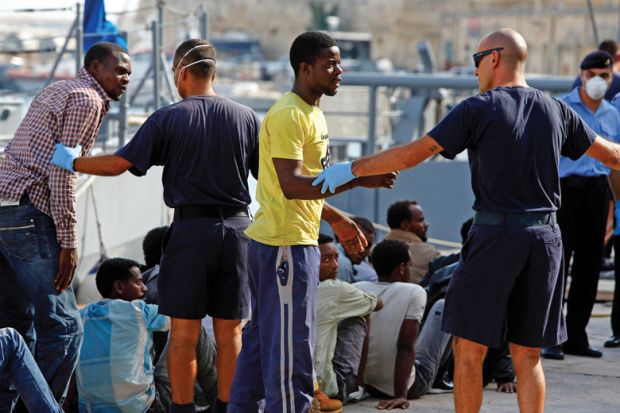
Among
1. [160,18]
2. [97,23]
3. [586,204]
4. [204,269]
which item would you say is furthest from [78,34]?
[204,269]

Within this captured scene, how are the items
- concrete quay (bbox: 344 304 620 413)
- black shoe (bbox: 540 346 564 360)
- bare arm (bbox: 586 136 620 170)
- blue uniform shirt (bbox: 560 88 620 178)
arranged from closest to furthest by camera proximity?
bare arm (bbox: 586 136 620 170)
concrete quay (bbox: 344 304 620 413)
blue uniform shirt (bbox: 560 88 620 178)
black shoe (bbox: 540 346 564 360)

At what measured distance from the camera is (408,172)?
14.9 meters

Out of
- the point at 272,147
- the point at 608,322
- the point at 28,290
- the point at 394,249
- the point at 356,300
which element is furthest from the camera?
the point at 608,322

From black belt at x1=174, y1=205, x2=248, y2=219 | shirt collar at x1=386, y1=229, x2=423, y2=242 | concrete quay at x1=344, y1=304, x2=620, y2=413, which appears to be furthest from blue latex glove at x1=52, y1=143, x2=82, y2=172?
shirt collar at x1=386, y1=229, x2=423, y2=242

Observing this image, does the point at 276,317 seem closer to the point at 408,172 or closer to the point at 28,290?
the point at 28,290

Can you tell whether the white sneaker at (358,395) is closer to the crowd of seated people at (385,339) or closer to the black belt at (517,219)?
the crowd of seated people at (385,339)

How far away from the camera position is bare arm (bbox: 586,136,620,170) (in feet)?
17.3

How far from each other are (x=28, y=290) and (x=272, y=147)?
133 centimetres

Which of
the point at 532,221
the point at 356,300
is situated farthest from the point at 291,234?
the point at 356,300

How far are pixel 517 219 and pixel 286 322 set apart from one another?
3.35 feet

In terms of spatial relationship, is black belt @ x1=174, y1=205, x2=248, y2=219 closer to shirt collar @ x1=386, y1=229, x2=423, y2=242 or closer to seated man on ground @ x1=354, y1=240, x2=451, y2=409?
seated man on ground @ x1=354, y1=240, x2=451, y2=409

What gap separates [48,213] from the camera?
Result: 17.8 ft

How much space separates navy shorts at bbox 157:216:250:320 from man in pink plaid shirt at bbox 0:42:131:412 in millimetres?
437

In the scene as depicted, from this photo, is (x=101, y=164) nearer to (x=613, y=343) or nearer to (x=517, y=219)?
(x=517, y=219)
